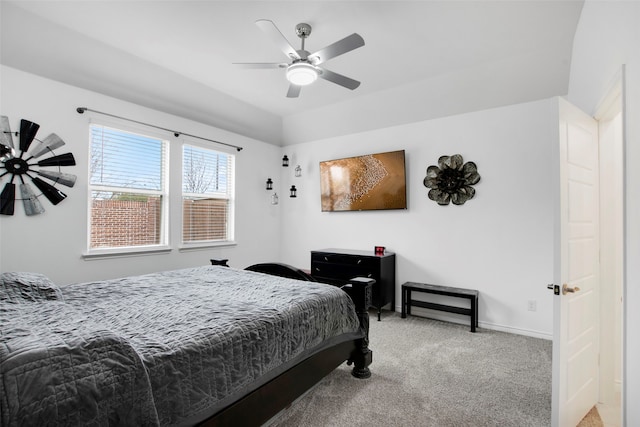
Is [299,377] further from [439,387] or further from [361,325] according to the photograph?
[439,387]

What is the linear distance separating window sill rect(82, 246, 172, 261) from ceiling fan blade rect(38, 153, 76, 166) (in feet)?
3.03

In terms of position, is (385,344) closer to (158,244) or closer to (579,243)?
(579,243)

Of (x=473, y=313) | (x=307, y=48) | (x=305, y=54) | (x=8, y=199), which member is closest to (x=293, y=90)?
(x=307, y=48)

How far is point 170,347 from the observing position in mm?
1313

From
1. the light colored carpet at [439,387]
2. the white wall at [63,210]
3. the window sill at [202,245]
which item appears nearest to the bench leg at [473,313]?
the light colored carpet at [439,387]

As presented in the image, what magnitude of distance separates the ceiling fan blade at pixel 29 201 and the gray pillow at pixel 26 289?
1.22 meters

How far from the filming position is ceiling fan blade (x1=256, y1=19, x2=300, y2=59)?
6.77ft

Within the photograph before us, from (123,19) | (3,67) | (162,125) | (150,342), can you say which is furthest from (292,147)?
(150,342)

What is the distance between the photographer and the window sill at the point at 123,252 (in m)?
3.26

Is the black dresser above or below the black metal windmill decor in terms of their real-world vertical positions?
below

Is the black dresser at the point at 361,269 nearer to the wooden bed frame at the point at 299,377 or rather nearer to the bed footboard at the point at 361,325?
the wooden bed frame at the point at 299,377

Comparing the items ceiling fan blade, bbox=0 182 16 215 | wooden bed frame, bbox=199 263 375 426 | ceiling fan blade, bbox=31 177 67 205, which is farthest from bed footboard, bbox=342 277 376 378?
ceiling fan blade, bbox=0 182 16 215

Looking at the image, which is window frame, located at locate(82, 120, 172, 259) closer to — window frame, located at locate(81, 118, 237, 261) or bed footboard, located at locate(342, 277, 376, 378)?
window frame, located at locate(81, 118, 237, 261)

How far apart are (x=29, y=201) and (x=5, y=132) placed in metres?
0.62
